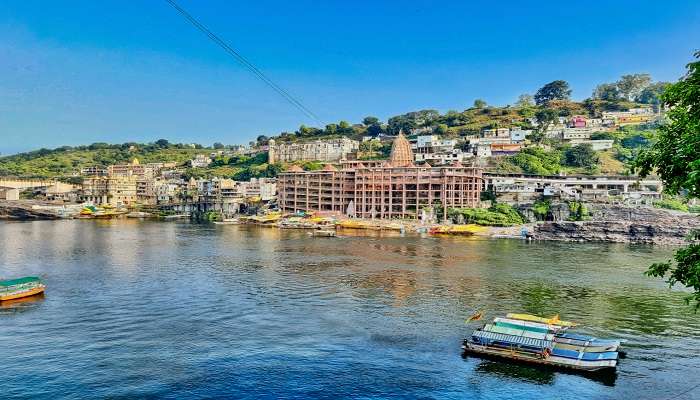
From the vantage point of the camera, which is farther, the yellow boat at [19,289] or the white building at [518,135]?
the white building at [518,135]

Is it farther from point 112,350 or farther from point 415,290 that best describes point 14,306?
point 415,290

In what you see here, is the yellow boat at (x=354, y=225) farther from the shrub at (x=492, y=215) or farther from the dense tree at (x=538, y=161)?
the dense tree at (x=538, y=161)

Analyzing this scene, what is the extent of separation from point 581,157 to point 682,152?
311 ft

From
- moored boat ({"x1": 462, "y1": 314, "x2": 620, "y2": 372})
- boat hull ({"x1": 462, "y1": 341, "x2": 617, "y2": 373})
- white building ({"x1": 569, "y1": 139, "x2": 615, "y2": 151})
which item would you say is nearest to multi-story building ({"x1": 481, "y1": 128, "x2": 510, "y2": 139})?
white building ({"x1": 569, "y1": 139, "x2": 615, "y2": 151})

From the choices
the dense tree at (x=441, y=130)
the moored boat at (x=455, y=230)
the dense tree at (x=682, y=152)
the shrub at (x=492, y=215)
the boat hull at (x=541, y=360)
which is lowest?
the boat hull at (x=541, y=360)

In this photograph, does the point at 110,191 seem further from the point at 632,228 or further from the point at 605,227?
the point at 632,228

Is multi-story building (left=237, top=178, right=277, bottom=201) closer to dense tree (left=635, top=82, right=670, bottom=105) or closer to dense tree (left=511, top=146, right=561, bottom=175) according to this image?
dense tree (left=511, top=146, right=561, bottom=175)

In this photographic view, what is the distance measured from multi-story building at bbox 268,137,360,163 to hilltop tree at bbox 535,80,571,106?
180ft

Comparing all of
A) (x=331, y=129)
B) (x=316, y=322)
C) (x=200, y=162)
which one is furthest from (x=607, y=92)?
(x=316, y=322)

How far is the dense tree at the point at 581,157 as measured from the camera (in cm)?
9731

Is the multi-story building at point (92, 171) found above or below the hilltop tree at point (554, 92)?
below

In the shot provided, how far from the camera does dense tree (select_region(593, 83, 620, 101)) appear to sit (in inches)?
5871

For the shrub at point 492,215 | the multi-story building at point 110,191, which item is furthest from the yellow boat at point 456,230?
the multi-story building at point 110,191

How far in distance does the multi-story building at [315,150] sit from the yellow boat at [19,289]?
101 metres
